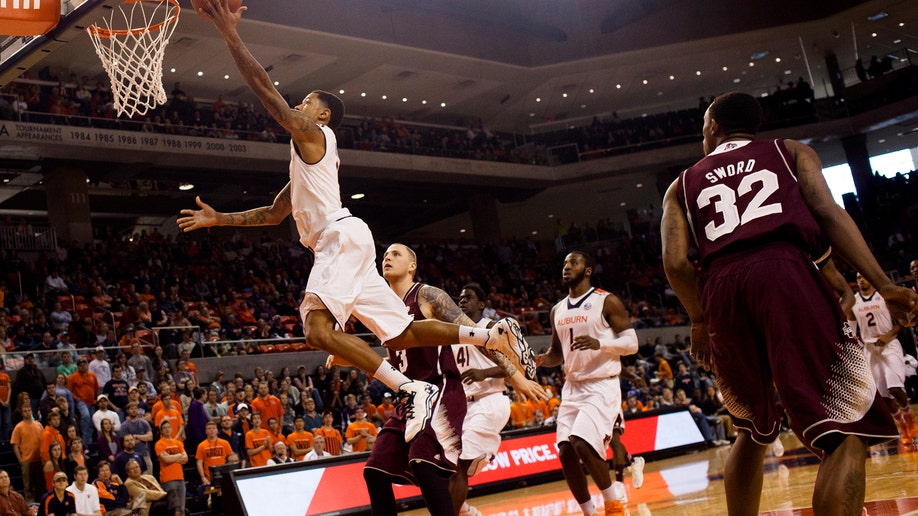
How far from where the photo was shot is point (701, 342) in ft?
12.9

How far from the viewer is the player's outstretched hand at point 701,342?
3.89 meters

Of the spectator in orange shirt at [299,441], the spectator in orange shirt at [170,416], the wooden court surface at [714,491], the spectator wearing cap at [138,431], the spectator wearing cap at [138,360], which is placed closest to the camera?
the wooden court surface at [714,491]

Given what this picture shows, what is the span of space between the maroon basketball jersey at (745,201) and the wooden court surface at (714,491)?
8.94 ft

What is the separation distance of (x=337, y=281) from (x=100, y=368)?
11.5 metres

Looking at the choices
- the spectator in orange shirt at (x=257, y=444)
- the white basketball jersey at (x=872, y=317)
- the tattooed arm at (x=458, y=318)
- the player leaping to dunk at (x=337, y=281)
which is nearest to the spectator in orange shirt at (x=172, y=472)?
the spectator in orange shirt at (x=257, y=444)

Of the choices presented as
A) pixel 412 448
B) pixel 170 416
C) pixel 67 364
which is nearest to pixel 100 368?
pixel 67 364

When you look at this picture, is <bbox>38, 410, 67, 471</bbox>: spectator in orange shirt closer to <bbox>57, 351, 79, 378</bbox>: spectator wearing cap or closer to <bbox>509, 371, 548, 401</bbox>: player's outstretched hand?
<bbox>57, 351, 79, 378</bbox>: spectator wearing cap

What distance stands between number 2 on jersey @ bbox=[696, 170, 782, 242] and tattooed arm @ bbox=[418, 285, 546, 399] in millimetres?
1944

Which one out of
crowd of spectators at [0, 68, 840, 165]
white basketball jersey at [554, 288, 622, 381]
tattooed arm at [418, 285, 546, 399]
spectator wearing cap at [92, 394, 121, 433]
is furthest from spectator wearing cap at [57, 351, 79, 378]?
tattooed arm at [418, 285, 546, 399]

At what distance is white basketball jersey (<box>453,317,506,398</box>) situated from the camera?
7590mm

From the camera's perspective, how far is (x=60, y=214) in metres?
24.4

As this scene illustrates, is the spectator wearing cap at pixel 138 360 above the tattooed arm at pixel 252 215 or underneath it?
underneath

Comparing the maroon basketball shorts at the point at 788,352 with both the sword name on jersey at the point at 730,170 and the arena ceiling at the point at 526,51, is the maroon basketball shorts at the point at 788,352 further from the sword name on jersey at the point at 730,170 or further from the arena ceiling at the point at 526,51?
the arena ceiling at the point at 526,51

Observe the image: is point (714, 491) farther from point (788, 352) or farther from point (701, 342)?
point (788, 352)
